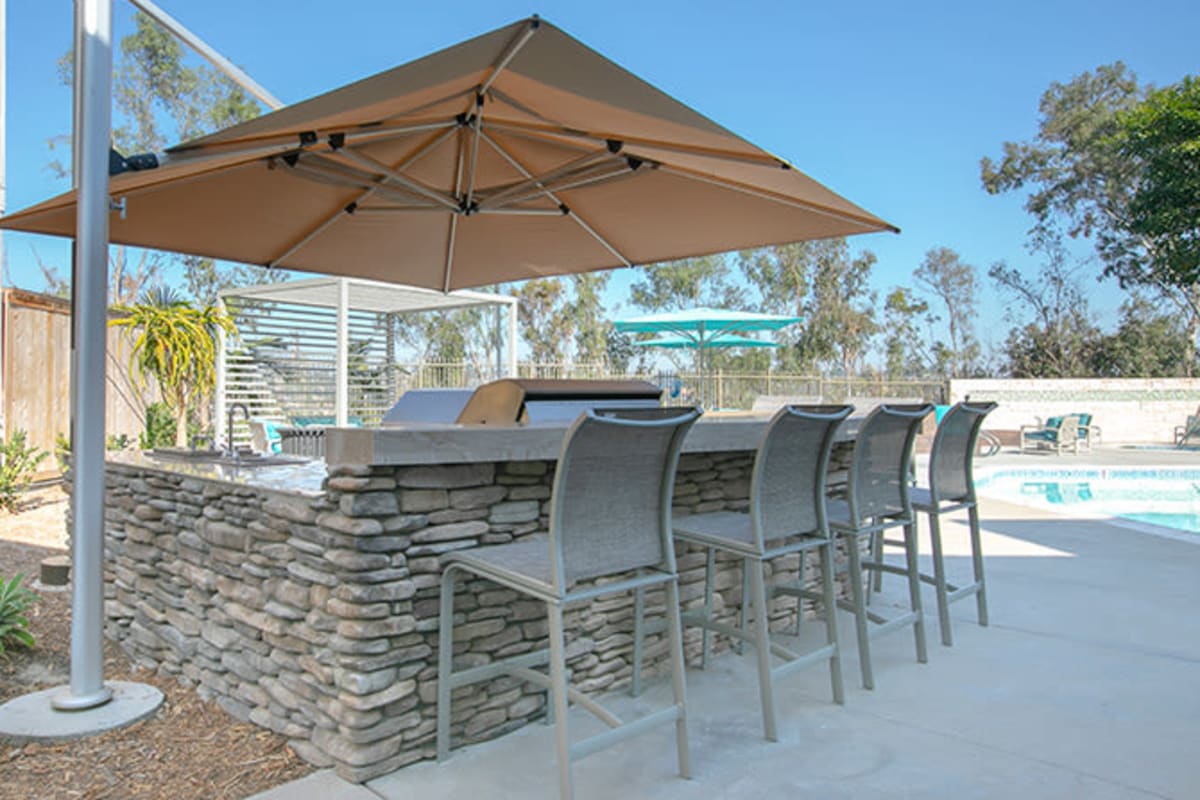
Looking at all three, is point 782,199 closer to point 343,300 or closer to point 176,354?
point 176,354

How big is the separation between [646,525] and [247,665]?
1.54 m

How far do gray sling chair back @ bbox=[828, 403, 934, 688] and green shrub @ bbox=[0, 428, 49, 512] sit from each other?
6496mm

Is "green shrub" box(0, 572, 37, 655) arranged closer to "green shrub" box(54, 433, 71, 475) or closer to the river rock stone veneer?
the river rock stone veneer

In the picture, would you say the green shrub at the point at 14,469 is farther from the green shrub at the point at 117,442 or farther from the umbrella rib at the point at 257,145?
the umbrella rib at the point at 257,145

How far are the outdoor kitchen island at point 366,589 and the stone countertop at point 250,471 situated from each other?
14 millimetres

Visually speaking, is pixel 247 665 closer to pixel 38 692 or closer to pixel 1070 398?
pixel 38 692

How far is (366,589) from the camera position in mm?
2186

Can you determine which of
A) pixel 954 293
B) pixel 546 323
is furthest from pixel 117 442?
pixel 954 293

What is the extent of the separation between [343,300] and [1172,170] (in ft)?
42.3

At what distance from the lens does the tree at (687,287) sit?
24062 mm

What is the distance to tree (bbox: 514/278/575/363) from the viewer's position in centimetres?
2120

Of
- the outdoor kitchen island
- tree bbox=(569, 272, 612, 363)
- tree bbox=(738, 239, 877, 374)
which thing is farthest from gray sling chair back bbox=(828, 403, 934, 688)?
tree bbox=(738, 239, 877, 374)

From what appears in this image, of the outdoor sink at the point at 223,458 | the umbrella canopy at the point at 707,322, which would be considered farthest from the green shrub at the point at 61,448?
the umbrella canopy at the point at 707,322

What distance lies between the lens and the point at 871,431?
124 inches
